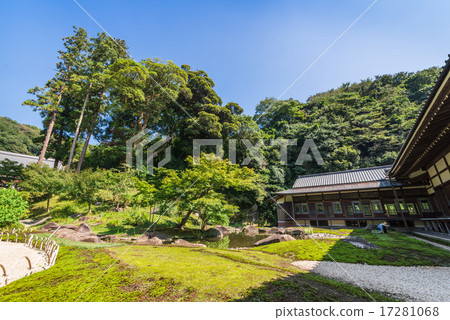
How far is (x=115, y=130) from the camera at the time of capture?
70.8 feet

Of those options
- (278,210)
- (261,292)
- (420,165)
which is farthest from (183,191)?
(420,165)

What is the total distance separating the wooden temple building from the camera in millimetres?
5426

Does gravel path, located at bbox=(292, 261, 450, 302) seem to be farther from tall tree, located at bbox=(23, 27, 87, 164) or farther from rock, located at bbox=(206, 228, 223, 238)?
tall tree, located at bbox=(23, 27, 87, 164)

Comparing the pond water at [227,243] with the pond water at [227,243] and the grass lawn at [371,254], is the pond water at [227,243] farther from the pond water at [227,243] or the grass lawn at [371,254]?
the grass lawn at [371,254]

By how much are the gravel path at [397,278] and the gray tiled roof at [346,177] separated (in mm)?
12807

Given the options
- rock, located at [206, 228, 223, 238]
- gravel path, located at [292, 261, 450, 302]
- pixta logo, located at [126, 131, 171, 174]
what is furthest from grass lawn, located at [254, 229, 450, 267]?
pixta logo, located at [126, 131, 171, 174]

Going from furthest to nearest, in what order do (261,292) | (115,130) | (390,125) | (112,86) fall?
1. (390,125)
2. (115,130)
3. (112,86)
4. (261,292)

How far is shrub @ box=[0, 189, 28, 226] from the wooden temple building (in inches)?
573

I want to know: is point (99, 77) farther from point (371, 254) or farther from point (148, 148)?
point (371, 254)

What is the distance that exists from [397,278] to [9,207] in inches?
540

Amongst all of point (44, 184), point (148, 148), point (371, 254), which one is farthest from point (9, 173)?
point (371, 254)

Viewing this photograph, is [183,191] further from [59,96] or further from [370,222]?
[59,96]

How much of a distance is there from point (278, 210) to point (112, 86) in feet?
71.6

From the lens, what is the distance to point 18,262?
411cm
